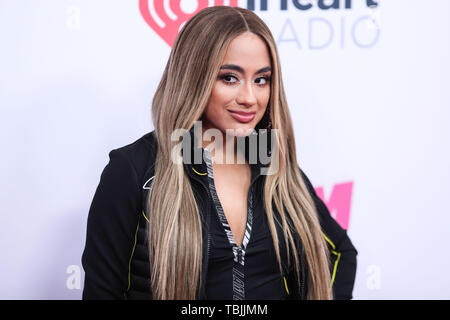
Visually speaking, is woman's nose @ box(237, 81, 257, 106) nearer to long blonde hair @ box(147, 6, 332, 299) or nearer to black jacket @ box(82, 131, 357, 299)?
long blonde hair @ box(147, 6, 332, 299)

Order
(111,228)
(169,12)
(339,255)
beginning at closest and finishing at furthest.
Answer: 1. (111,228)
2. (339,255)
3. (169,12)

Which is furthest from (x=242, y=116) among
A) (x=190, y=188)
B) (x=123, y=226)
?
(x=123, y=226)

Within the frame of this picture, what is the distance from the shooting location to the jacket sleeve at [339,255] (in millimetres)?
1214

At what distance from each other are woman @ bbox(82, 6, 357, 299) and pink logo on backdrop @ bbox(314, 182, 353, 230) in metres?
0.32

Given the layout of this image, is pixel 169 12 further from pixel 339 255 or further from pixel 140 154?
pixel 339 255

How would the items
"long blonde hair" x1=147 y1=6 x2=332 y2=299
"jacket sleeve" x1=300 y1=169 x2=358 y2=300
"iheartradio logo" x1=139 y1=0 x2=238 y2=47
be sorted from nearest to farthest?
"long blonde hair" x1=147 y1=6 x2=332 y2=299 < "jacket sleeve" x1=300 y1=169 x2=358 y2=300 < "iheartradio logo" x1=139 y1=0 x2=238 y2=47

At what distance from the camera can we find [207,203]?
1.06m

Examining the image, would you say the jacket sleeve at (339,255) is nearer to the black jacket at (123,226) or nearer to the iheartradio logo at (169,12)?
the black jacket at (123,226)

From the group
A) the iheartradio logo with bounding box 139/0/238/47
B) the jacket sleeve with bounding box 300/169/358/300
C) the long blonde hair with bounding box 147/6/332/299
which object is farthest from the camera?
the iheartradio logo with bounding box 139/0/238/47

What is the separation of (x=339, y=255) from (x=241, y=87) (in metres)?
0.53

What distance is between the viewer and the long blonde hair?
1.00 meters

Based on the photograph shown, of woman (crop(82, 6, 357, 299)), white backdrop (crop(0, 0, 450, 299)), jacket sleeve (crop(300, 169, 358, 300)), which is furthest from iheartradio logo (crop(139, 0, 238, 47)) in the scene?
jacket sleeve (crop(300, 169, 358, 300))

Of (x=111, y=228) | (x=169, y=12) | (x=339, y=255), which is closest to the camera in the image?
(x=111, y=228)
